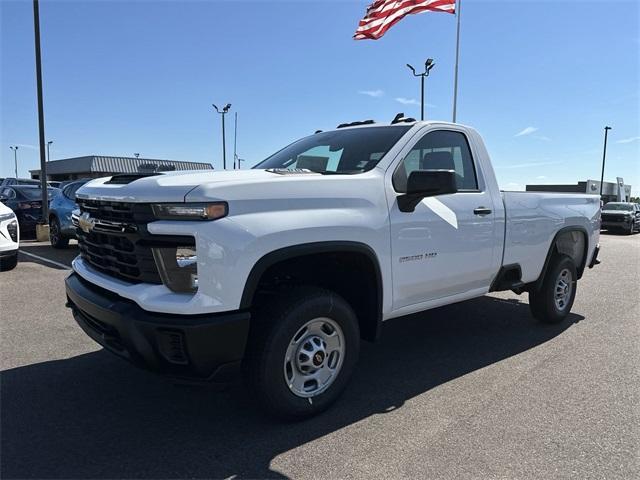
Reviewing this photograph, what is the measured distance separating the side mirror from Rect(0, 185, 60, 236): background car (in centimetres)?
1277

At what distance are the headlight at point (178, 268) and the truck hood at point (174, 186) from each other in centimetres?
28

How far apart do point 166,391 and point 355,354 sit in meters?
1.43

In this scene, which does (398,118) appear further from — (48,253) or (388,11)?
(388,11)

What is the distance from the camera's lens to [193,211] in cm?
266

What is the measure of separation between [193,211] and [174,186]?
0.19 meters

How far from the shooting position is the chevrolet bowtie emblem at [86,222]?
127 inches

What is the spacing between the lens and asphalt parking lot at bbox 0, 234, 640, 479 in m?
2.71

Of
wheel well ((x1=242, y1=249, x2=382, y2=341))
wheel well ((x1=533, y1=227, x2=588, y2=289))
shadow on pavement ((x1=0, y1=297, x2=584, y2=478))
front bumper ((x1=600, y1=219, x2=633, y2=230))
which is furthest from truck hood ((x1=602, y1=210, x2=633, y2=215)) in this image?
wheel well ((x1=242, y1=249, x2=382, y2=341))

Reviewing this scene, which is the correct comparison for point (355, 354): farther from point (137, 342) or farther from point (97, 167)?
point (97, 167)

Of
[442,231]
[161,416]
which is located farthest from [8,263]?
[442,231]

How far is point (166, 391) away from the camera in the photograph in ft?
11.8

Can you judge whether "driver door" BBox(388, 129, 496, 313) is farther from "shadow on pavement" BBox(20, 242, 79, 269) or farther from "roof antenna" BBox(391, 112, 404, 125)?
"shadow on pavement" BBox(20, 242, 79, 269)

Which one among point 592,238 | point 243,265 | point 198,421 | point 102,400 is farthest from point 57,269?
point 592,238

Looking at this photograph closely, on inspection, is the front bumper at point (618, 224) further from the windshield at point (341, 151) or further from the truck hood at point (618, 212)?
the windshield at point (341, 151)
